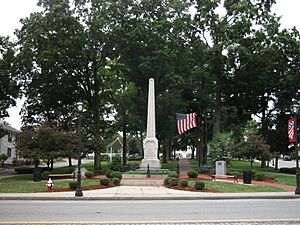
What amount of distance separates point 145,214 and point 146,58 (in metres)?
29.3

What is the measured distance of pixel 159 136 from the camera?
157ft

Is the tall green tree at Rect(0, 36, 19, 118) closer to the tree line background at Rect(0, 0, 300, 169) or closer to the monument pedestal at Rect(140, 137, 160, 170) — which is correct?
the tree line background at Rect(0, 0, 300, 169)

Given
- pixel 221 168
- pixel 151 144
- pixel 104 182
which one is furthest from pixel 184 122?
pixel 104 182

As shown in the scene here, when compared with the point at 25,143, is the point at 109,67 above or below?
above

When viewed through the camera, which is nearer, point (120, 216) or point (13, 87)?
point (120, 216)

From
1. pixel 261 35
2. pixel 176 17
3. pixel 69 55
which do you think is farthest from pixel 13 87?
pixel 261 35

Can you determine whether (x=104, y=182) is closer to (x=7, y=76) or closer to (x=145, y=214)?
(x=145, y=214)

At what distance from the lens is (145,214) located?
1277 centimetres

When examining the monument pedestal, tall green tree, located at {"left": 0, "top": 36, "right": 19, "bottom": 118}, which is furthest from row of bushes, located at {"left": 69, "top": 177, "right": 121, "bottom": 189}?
tall green tree, located at {"left": 0, "top": 36, "right": 19, "bottom": 118}

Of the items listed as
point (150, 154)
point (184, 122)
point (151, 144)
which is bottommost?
point (150, 154)

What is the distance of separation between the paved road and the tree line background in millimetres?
21500

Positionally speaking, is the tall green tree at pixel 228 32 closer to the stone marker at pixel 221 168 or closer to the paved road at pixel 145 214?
the stone marker at pixel 221 168

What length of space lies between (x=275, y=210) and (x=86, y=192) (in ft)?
34.0

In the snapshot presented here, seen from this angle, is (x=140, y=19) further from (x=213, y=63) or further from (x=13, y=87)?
(x=13, y=87)
